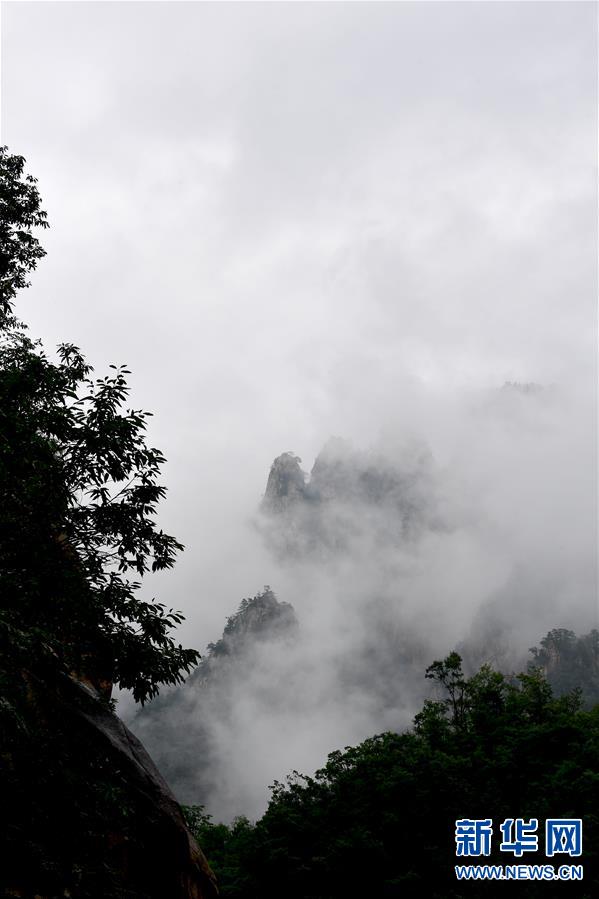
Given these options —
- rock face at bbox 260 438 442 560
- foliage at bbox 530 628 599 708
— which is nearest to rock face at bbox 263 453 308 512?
rock face at bbox 260 438 442 560

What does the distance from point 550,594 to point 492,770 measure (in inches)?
5485

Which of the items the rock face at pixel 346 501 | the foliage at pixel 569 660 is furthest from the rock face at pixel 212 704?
the foliage at pixel 569 660

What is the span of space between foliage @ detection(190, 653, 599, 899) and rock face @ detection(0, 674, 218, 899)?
5906 millimetres

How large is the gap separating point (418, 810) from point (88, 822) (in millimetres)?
12955

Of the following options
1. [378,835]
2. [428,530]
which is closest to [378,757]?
[378,835]

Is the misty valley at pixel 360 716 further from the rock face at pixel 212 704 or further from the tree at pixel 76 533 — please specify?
the tree at pixel 76 533

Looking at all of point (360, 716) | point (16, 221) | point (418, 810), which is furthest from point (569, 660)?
point (16, 221)

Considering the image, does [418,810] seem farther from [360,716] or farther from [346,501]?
[346,501]

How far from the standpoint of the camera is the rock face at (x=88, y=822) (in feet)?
21.3

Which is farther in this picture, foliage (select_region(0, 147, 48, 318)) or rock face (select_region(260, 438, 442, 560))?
→ rock face (select_region(260, 438, 442, 560))

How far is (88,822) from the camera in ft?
22.7

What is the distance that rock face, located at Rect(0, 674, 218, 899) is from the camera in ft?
21.3

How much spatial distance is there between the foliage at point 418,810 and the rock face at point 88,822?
19.4 feet

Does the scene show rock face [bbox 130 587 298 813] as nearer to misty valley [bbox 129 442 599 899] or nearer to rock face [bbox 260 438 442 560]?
misty valley [bbox 129 442 599 899]
